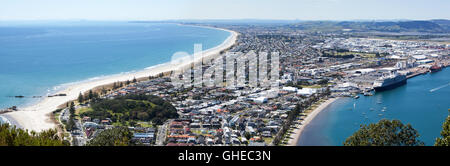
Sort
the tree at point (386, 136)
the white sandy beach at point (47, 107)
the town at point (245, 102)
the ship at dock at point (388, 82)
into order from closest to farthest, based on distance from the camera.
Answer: the tree at point (386, 136) < the town at point (245, 102) < the white sandy beach at point (47, 107) < the ship at dock at point (388, 82)

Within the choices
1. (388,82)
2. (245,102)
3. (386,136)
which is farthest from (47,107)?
(388,82)

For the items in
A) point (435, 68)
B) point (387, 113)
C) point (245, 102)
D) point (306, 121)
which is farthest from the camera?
point (435, 68)

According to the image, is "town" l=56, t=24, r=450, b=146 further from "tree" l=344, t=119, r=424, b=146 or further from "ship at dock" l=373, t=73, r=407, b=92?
"tree" l=344, t=119, r=424, b=146

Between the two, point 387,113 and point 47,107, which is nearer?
point 387,113

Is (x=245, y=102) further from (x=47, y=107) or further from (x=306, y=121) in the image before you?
(x=47, y=107)

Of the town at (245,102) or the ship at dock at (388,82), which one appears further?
the ship at dock at (388,82)

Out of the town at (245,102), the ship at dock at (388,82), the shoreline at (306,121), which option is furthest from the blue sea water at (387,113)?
the town at (245,102)

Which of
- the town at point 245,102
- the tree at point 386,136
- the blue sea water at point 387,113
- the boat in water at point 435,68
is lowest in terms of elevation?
the blue sea water at point 387,113

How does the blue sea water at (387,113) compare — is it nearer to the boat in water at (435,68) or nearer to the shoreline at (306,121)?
the shoreline at (306,121)
